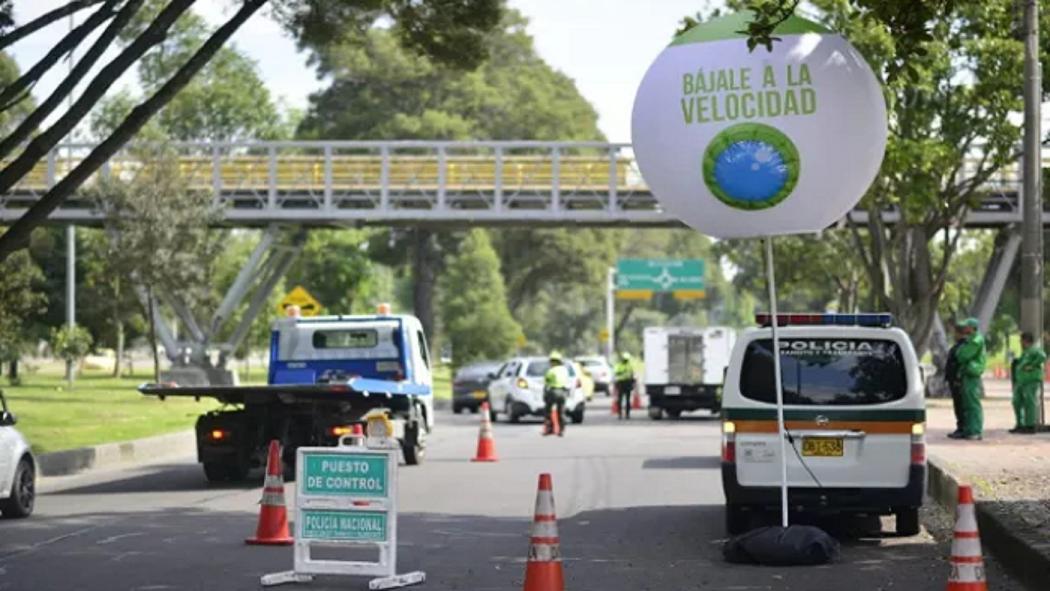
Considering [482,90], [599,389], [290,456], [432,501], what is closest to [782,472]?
[432,501]

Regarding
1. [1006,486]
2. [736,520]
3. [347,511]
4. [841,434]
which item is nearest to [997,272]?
[1006,486]

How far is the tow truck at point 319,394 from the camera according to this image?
22.9 metres

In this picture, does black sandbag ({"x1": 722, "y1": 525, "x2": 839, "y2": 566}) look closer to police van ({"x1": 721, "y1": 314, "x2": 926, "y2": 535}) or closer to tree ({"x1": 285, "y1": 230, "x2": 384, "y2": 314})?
police van ({"x1": 721, "y1": 314, "x2": 926, "y2": 535})

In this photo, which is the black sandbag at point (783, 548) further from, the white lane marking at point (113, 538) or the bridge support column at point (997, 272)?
the bridge support column at point (997, 272)

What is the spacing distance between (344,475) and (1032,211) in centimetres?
1852

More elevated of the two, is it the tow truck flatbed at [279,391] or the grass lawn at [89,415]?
the tow truck flatbed at [279,391]

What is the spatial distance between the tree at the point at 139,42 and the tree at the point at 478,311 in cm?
5743

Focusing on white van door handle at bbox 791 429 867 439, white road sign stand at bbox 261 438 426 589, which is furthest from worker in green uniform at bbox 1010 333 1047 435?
white road sign stand at bbox 261 438 426 589

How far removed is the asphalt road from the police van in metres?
0.56

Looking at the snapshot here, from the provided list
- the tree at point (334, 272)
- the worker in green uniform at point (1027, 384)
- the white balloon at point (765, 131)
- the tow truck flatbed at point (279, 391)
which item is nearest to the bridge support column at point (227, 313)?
the tree at point (334, 272)

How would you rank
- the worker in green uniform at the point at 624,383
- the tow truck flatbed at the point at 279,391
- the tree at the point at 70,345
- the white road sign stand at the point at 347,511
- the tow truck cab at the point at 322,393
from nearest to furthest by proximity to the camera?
the white road sign stand at the point at 347,511, the tow truck flatbed at the point at 279,391, the tow truck cab at the point at 322,393, the worker in green uniform at the point at 624,383, the tree at the point at 70,345

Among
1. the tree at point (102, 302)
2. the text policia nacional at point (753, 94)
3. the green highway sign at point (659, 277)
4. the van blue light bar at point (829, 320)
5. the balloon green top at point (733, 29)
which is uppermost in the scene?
the green highway sign at point (659, 277)

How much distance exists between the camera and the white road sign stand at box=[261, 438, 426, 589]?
43.0 ft

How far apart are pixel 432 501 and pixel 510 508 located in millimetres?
1325
